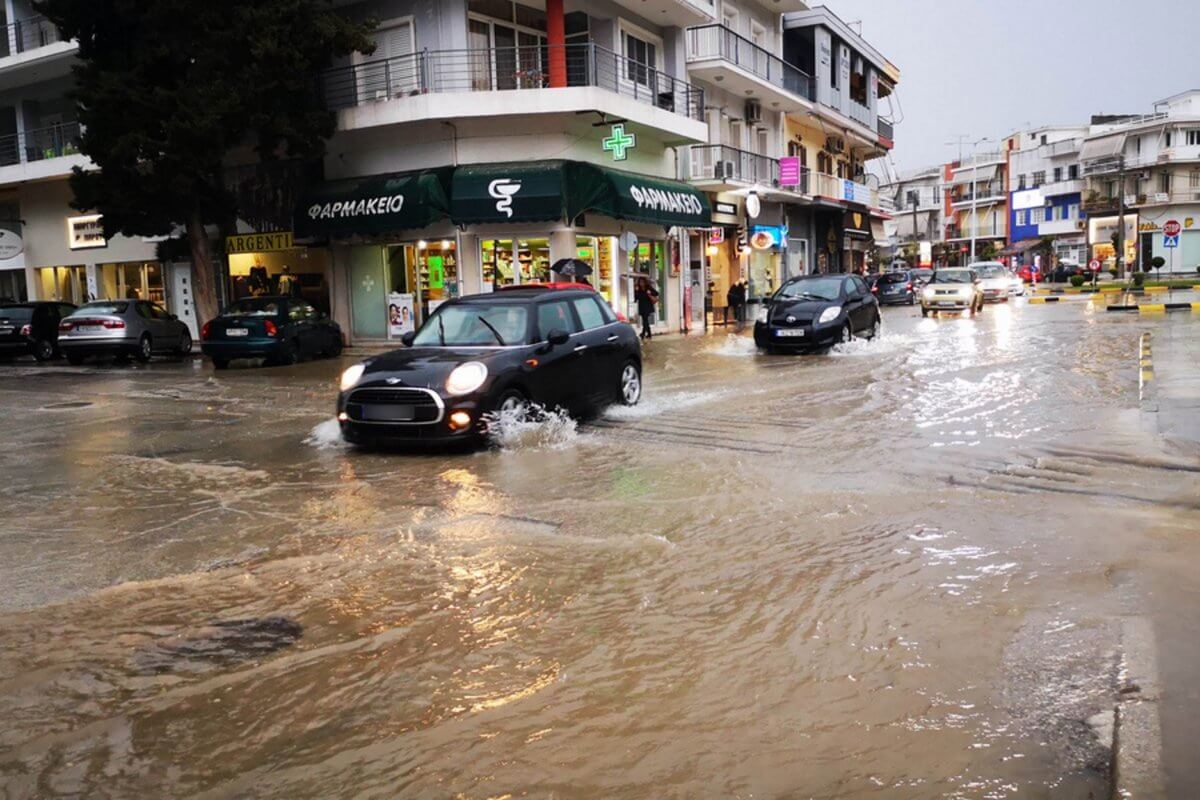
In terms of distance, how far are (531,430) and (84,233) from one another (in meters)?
29.1

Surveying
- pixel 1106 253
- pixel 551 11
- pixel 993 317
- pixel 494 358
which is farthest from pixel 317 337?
pixel 1106 253

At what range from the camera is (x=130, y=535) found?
21.9 feet

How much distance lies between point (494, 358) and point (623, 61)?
59.8ft

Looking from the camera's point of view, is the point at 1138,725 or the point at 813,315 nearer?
the point at 1138,725

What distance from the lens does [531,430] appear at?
9.73 metres

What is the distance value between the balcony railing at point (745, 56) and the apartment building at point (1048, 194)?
5160 cm

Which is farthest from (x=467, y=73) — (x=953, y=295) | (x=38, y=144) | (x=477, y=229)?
(x=38, y=144)

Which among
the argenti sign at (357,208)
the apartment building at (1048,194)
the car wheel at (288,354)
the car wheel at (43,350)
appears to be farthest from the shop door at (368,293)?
the apartment building at (1048,194)

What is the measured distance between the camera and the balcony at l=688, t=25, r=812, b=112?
2983 centimetres

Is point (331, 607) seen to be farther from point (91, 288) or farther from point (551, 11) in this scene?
point (91, 288)

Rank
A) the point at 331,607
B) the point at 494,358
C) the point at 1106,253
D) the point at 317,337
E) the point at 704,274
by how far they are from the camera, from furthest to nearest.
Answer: the point at 1106,253, the point at 704,274, the point at 317,337, the point at 494,358, the point at 331,607

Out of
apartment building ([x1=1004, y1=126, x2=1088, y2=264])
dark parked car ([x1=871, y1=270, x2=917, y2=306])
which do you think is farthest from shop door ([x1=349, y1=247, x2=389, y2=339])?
apartment building ([x1=1004, y1=126, x2=1088, y2=264])

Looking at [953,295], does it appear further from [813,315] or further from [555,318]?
[555,318]

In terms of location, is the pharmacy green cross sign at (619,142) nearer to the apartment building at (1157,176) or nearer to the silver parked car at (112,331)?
the silver parked car at (112,331)
